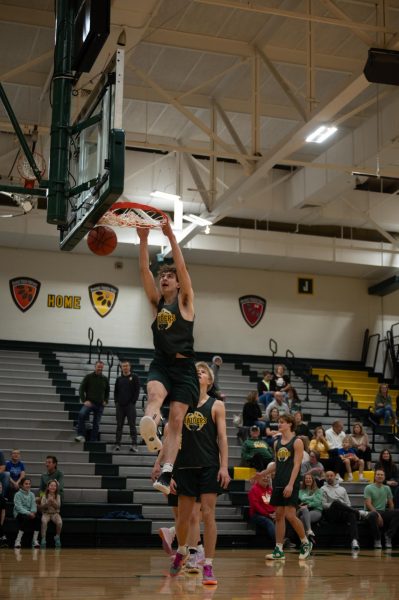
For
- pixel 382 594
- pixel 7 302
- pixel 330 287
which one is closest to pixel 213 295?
pixel 330 287

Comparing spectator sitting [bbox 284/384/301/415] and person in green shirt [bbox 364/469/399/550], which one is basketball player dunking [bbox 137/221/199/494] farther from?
spectator sitting [bbox 284/384/301/415]

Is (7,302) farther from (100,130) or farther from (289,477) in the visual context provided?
(100,130)

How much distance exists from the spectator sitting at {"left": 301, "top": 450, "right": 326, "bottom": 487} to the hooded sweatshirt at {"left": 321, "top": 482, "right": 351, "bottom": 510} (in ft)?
1.09

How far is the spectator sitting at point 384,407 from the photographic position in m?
21.2

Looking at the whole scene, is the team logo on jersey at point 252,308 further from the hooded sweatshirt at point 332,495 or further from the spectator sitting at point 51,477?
the spectator sitting at point 51,477

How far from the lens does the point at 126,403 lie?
17.2 metres

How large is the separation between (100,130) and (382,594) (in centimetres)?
466

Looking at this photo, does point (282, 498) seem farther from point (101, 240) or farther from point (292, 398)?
point (292, 398)

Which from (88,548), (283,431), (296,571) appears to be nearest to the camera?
(296,571)

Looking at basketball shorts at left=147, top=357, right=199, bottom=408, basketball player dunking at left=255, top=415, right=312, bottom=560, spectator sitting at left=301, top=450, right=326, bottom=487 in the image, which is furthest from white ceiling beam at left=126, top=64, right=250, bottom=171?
basketball shorts at left=147, top=357, right=199, bottom=408

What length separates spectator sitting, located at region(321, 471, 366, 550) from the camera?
580 inches

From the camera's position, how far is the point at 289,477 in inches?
431

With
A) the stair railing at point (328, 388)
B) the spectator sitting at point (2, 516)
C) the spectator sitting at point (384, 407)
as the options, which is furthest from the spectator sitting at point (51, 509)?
the spectator sitting at point (384, 407)

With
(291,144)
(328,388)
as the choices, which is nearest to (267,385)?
(328,388)
